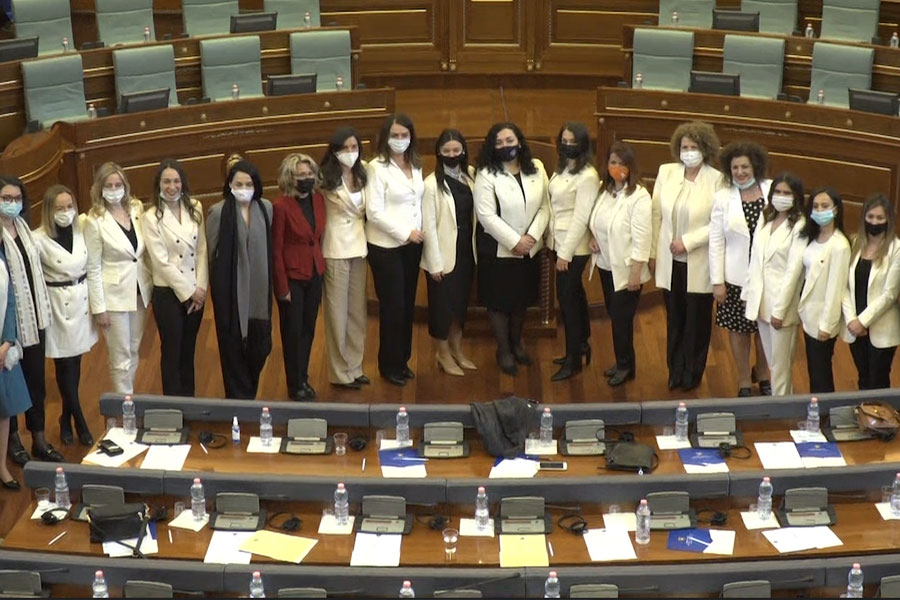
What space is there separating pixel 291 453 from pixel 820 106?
4870 mm

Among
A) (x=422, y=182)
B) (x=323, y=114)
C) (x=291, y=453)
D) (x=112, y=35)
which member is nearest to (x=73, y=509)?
(x=291, y=453)

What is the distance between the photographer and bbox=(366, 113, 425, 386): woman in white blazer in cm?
774

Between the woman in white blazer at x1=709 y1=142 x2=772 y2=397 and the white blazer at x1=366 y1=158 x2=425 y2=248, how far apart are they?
1.55 metres

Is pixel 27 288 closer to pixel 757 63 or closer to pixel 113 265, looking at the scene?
pixel 113 265

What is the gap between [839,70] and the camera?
33.3ft

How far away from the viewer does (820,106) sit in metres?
9.74

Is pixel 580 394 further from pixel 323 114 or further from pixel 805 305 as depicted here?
pixel 323 114

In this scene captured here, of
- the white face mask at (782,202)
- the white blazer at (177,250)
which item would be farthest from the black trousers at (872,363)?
the white blazer at (177,250)

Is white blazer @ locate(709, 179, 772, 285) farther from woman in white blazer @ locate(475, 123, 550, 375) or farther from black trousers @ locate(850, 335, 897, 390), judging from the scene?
woman in white blazer @ locate(475, 123, 550, 375)

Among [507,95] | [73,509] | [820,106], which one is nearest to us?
[73,509]

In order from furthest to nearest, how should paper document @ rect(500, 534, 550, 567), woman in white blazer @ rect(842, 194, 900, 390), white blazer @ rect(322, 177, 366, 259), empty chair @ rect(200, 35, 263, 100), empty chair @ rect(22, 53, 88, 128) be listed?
empty chair @ rect(200, 35, 263, 100)
empty chair @ rect(22, 53, 88, 128)
white blazer @ rect(322, 177, 366, 259)
woman in white blazer @ rect(842, 194, 900, 390)
paper document @ rect(500, 534, 550, 567)

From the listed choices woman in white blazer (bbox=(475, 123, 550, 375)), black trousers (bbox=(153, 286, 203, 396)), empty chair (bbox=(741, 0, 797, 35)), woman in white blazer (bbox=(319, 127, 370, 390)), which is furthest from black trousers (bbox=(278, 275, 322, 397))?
empty chair (bbox=(741, 0, 797, 35))

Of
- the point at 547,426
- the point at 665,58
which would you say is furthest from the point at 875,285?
the point at 665,58

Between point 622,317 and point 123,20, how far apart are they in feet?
16.5
